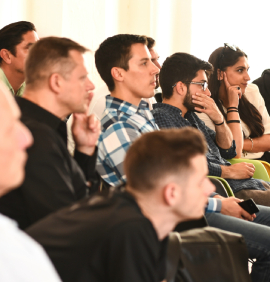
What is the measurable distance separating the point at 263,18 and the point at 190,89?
2.29 m

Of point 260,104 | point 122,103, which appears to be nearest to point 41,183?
point 122,103

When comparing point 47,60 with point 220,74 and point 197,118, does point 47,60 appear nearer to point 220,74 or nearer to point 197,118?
point 197,118

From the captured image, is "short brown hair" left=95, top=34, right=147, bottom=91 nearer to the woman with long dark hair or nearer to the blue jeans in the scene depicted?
the blue jeans

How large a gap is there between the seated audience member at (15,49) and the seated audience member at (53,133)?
4.13 feet

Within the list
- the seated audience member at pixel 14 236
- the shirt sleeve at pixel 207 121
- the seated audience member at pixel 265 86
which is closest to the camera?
the seated audience member at pixel 14 236

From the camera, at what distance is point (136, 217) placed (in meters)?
0.95

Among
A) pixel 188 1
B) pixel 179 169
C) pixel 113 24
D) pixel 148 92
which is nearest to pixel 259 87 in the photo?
pixel 188 1

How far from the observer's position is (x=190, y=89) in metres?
2.69

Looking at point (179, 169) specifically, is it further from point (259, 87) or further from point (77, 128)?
point (259, 87)

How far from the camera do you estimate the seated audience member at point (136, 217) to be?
914 millimetres

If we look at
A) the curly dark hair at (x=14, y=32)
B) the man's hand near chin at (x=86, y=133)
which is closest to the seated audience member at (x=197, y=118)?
the man's hand near chin at (x=86, y=133)

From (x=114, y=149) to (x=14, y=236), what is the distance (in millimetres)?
1361

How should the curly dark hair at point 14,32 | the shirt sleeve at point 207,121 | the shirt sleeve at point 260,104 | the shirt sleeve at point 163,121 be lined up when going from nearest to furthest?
the shirt sleeve at point 163,121 < the curly dark hair at point 14,32 < the shirt sleeve at point 207,121 < the shirt sleeve at point 260,104

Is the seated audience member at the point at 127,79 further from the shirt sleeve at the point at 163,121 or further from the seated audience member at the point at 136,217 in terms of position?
the seated audience member at the point at 136,217
